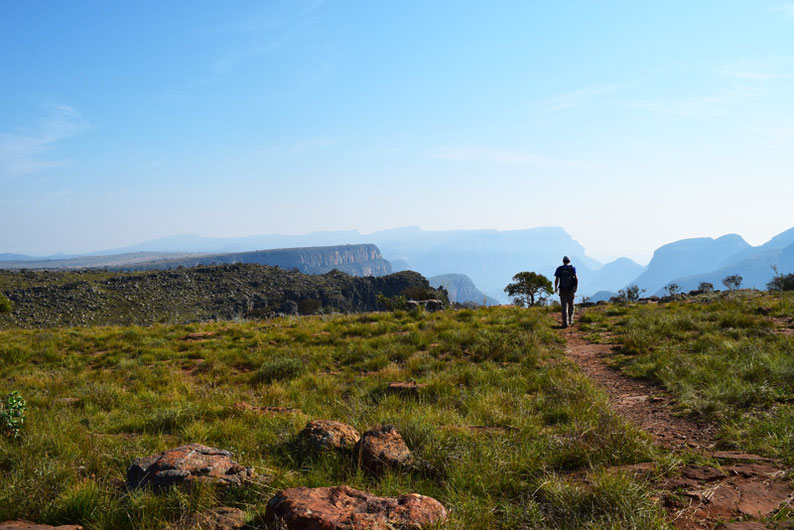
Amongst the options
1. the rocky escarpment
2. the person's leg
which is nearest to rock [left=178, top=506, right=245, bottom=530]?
the person's leg

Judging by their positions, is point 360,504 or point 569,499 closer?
point 360,504

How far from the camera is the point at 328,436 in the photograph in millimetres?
4523

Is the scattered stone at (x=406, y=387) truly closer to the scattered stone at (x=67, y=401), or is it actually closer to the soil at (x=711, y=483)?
the soil at (x=711, y=483)

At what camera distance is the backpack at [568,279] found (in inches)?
550

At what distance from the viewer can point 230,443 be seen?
4.93 m

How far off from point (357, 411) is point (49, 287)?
310ft

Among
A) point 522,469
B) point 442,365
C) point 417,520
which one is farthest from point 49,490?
point 442,365

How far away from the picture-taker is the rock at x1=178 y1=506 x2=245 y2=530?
3083mm

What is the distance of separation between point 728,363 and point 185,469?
8716 millimetres

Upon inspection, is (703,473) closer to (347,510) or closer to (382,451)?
(382,451)

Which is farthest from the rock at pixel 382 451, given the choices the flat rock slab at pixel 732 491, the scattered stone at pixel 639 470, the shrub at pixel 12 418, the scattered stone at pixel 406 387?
the shrub at pixel 12 418

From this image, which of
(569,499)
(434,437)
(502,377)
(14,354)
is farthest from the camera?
(14,354)

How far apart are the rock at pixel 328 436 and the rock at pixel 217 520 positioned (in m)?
1.21

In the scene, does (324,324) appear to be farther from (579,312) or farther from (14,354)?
(579,312)
